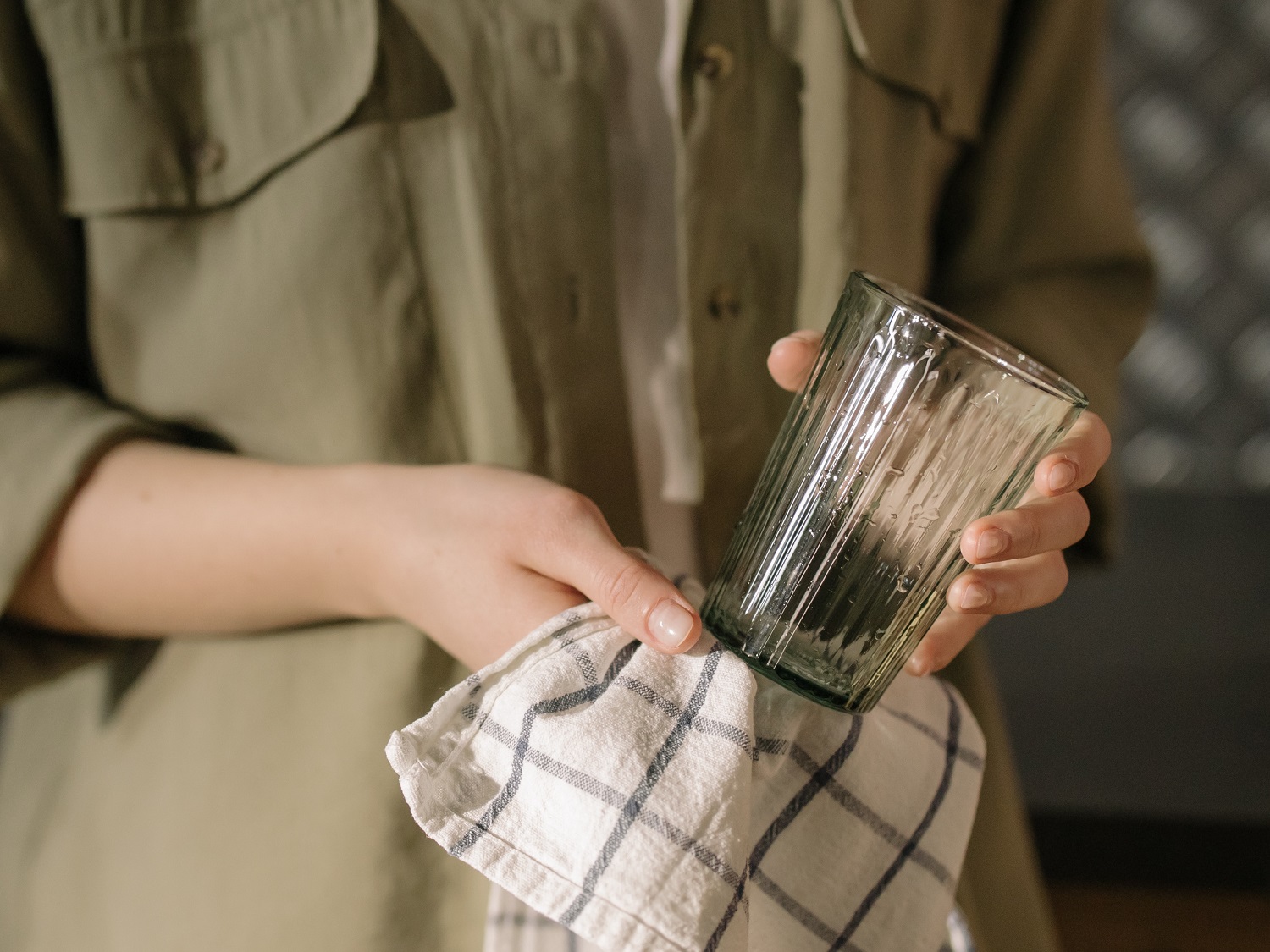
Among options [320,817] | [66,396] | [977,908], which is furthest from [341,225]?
[977,908]

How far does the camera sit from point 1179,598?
1.24m

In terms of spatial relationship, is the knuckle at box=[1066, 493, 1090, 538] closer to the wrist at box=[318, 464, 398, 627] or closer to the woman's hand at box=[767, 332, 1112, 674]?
the woman's hand at box=[767, 332, 1112, 674]

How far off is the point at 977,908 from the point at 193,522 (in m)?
0.51

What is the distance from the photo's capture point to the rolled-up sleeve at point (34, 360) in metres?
0.44

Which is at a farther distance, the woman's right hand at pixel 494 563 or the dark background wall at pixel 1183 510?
the dark background wall at pixel 1183 510

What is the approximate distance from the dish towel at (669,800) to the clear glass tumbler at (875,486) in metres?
0.02

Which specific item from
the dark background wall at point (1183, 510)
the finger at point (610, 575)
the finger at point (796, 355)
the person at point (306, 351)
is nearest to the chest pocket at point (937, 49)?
the person at point (306, 351)

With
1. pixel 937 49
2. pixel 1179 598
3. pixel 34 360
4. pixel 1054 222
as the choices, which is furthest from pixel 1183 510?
pixel 34 360

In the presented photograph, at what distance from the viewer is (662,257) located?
1.72 ft

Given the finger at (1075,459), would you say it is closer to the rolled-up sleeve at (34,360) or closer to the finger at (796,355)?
the finger at (796,355)

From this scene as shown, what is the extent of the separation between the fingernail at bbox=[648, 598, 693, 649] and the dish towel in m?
0.01

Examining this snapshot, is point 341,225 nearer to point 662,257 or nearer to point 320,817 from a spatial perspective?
point 662,257

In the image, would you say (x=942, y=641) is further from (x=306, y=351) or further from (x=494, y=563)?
(x=306, y=351)

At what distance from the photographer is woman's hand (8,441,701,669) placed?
34cm
